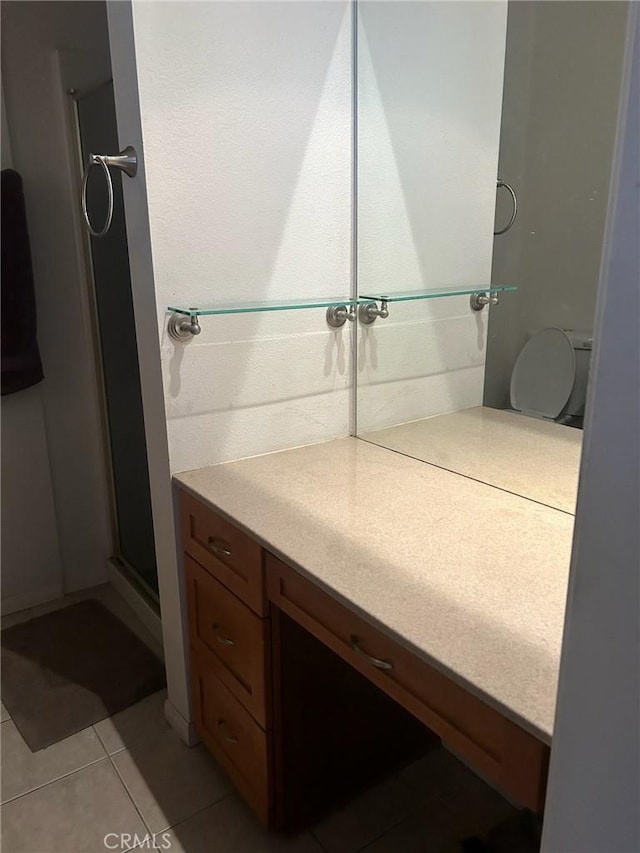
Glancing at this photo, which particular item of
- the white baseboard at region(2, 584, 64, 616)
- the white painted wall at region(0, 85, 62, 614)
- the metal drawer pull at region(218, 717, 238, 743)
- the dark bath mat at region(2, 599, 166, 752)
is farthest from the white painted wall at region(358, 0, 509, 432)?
the white baseboard at region(2, 584, 64, 616)

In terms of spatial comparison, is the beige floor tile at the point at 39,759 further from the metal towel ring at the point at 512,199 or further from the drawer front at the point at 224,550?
the metal towel ring at the point at 512,199

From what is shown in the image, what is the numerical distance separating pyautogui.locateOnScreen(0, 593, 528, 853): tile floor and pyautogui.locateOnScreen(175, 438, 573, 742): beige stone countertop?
78 cm

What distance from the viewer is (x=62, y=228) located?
2.11 metres

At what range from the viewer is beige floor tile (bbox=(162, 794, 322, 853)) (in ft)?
4.61

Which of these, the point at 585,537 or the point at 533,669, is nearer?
the point at 585,537

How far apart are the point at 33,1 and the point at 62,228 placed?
67 centimetres

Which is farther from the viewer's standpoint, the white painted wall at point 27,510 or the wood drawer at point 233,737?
the white painted wall at point 27,510

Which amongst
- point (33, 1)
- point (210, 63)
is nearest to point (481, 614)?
point (210, 63)

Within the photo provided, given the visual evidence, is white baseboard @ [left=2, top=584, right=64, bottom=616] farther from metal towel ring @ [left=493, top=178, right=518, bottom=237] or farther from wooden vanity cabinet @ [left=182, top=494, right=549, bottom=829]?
metal towel ring @ [left=493, top=178, right=518, bottom=237]

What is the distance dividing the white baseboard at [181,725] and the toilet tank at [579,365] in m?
1.29

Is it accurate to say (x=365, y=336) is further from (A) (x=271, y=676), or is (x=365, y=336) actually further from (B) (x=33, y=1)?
(B) (x=33, y=1)

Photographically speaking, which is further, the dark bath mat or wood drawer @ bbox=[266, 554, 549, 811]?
the dark bath mat

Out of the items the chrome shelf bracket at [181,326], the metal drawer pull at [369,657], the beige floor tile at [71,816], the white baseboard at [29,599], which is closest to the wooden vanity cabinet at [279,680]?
the metal drawer pull at [369,657]

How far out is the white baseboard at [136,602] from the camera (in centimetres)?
214
